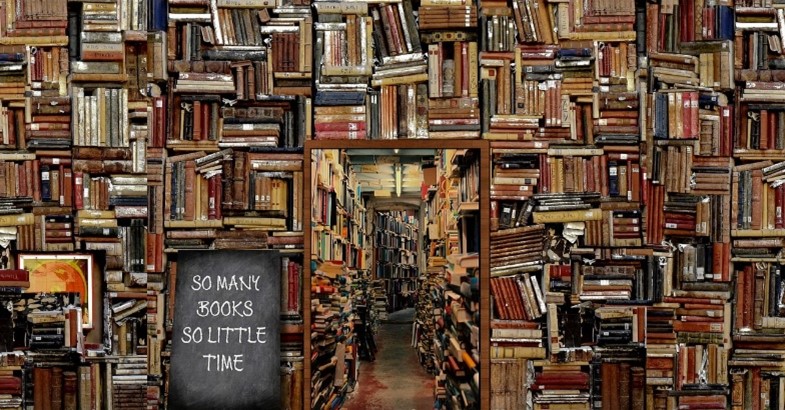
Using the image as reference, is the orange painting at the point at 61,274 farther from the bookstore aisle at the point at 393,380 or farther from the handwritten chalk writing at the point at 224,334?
the bookstore aisle at the point at 393,380

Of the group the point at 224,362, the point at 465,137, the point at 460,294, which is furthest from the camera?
the point at 460,294

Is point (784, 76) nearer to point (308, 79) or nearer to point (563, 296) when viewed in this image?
point (563, 296)

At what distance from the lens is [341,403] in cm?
616

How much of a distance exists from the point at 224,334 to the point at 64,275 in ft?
3.20

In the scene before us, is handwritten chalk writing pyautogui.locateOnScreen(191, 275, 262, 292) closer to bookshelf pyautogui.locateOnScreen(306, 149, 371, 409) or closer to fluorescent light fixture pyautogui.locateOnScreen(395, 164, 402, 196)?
bookshelf pyautogui.locateOnScreen(306, 149, 371, 409)

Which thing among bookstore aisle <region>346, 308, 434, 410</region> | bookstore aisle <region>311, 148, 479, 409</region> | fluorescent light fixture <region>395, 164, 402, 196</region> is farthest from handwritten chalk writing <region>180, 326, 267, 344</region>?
fluorescent light fixture <region>395, 164, 402, 196</region>

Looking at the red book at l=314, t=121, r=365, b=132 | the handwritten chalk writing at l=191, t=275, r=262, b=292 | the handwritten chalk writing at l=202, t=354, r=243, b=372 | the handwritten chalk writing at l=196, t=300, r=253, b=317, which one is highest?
the red book at l=314, t=121, r=365, b=132

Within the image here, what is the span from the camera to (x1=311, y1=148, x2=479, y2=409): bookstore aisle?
4172 millimetres

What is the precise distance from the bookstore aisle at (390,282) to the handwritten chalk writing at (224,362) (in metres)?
0.67

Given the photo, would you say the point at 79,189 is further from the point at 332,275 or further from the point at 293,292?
the point at 332,275

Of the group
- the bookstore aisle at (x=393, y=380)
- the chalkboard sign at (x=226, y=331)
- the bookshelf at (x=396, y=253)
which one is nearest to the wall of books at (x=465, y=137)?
the chalkboard sign at (x=226, y=331)

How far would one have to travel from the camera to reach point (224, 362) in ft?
11.3

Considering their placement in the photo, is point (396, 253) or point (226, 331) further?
point (396, 253)

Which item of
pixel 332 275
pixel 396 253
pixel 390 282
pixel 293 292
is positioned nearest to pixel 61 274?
pixel 293 292
